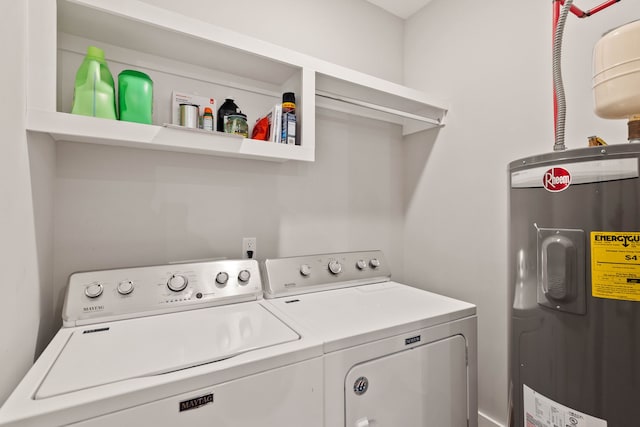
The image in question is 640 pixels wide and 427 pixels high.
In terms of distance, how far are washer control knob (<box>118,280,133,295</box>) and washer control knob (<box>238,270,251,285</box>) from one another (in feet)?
1.42

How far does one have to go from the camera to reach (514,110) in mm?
1625

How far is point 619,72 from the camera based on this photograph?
857mm

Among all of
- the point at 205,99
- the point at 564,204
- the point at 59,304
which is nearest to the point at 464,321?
the point at 564,204

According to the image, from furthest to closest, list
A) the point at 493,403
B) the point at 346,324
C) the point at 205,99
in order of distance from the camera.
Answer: the point at 493,403 → the point at 205,99 → the point at 346,324

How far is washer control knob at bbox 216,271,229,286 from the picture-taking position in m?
1.35

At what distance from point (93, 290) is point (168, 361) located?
55 centimetres

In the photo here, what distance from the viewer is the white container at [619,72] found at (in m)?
0.83

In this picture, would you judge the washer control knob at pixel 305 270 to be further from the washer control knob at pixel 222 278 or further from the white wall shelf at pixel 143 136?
the white wall shelf at pixel 143 136

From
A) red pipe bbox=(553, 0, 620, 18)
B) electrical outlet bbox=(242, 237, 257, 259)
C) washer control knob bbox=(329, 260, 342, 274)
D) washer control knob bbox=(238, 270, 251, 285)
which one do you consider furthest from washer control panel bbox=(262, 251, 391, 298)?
red pipe bbox=(553, 0, 620, 18)

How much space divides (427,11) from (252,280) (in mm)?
2192

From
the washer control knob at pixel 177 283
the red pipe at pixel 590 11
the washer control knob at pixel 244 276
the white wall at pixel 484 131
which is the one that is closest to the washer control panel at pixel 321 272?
the washer control knob at pixel 244 276

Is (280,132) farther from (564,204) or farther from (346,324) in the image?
(564,204)

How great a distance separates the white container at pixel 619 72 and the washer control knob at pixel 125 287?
5.73 ft

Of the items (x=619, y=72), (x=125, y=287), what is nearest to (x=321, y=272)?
(x=125, y=287)
